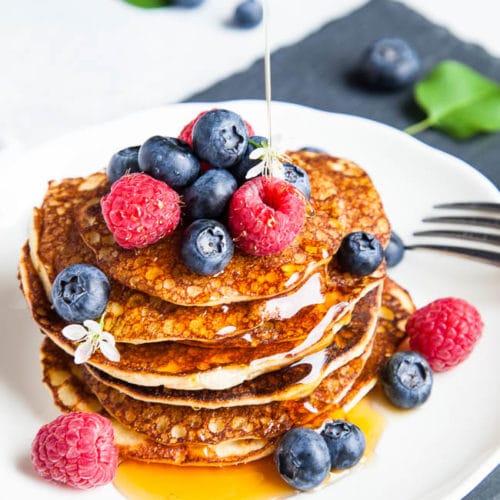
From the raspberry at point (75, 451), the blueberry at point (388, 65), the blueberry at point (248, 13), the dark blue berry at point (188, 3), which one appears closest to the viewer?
the raspberry at point (75, 451)

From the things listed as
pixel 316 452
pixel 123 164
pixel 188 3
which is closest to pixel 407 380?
pixel 316 452

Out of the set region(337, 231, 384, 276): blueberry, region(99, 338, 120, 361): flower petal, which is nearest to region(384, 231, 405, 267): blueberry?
region(337, 231, 384, 276): blueberry

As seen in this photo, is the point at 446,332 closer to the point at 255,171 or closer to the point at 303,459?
the point at 303,459

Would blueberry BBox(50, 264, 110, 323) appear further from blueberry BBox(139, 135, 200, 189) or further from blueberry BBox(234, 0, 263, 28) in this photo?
blueberry BBox(234, 0, 263, 28)

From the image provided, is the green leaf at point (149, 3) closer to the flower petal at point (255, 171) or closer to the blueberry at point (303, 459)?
the flower petal at point (255, 171)

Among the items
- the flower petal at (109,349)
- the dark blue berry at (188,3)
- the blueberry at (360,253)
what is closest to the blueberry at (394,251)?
the blueberry at (360,253)
